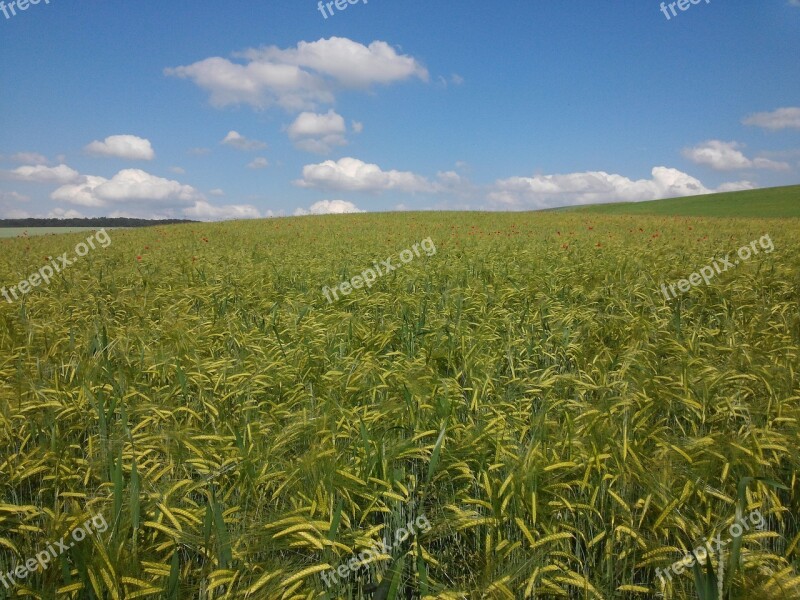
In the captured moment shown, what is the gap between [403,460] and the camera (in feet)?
8.12

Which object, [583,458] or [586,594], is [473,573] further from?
[583,458]

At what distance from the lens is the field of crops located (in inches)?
69.1

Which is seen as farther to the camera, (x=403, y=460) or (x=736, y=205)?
(x=736, y=205)

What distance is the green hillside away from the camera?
124 feet

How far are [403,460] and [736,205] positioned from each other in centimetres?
5313

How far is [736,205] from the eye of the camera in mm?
44062

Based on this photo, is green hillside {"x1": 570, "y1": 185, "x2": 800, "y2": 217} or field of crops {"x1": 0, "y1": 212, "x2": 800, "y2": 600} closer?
field of crops {"x1": 0, "y1": 212, "x2": 800, "y2": 600}

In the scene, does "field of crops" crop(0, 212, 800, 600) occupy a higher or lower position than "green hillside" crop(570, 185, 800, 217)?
lower

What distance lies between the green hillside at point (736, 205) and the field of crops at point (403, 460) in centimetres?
3875

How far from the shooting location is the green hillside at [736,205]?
37781 mm

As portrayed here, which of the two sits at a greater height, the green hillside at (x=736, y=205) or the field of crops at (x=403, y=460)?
the green hillside at (x=736, y=205)

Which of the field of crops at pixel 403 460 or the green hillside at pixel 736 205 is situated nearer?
the field of crops at pixel 403 460

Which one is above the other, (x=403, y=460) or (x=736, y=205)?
(x=736, y=205)

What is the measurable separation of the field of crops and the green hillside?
3875 cm
